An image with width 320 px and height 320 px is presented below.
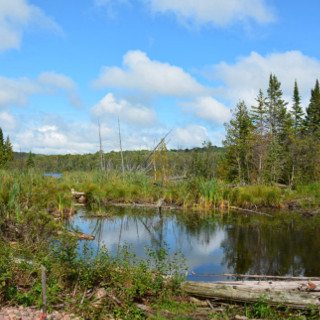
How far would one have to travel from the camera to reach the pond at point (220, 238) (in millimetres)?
6590

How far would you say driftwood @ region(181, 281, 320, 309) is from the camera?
375cm

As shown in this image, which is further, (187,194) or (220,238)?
(187,194)

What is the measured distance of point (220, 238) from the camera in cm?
902

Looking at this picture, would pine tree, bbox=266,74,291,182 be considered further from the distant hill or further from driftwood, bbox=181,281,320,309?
driftwood, bbox=181,281,320,309

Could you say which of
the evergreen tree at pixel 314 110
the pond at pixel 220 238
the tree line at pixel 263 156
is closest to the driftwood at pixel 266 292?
the pond at pixel 220 238

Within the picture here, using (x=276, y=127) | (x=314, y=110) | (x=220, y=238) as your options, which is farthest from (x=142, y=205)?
(x=314, y=110)

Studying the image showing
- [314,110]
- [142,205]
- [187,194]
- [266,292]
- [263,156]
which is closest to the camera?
[266,292]

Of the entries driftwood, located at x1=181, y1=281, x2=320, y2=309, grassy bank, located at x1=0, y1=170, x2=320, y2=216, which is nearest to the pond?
grassy bank, located at x1=0, y1=170, x2=320, y2=216

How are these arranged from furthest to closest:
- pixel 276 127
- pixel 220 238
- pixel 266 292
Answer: pixel 276 127
pixel 220 238
pixel 266 292

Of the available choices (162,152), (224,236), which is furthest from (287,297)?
A: (162,152)

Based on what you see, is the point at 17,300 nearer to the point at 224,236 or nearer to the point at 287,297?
the point at 287,297

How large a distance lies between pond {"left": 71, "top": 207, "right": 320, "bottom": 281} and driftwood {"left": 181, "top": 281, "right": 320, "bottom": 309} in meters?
1.62

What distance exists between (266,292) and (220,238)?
518 centimetres

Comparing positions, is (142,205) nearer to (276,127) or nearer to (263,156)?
(263,156)
